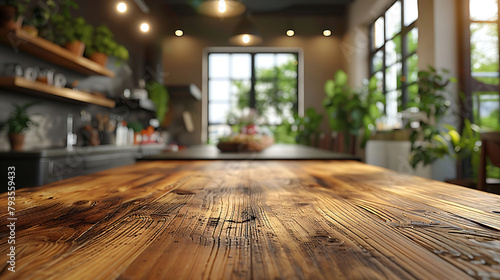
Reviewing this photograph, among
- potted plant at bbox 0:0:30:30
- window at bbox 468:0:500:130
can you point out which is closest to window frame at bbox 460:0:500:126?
window at bbox 468:0:500:130

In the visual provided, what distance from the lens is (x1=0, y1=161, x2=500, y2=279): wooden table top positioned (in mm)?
280

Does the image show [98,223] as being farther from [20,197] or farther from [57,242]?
[20,197]

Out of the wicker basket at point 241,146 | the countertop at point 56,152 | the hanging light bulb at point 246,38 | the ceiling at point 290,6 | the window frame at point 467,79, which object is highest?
the ceiling at point 290,6

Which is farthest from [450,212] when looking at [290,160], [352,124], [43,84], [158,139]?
[158,139]

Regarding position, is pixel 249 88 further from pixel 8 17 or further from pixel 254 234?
pixel 254 234

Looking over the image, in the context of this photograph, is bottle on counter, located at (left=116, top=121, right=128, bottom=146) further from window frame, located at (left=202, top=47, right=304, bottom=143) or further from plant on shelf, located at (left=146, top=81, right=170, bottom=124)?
window frame, located at (left=202, top=47, right=304, bottom=143)

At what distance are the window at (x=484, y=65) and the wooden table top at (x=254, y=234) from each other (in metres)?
2.58

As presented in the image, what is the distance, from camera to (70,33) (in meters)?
2.70

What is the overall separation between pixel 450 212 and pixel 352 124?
4.45 metres

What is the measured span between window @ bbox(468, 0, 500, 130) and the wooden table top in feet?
8.47

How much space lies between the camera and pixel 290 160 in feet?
5.25

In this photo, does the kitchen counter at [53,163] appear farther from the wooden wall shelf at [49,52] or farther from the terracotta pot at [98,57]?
the terracotta pot at [98,57]

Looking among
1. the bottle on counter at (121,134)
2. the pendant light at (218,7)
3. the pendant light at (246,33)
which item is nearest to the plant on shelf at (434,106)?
the pendant light at (246,33)

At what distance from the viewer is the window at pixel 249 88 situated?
248 inches
